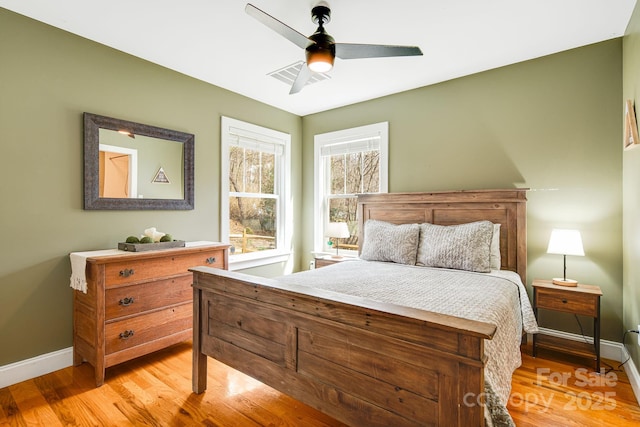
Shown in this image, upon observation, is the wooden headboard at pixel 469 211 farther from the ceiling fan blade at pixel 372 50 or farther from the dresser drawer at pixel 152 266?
the dresser drawer at pixel 152 266

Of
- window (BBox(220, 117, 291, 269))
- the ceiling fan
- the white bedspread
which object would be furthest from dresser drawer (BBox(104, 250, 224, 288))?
the ceiling fan

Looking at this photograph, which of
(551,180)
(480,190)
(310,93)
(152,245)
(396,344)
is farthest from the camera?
(310,93)

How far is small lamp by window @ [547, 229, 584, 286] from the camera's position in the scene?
248 centimetres

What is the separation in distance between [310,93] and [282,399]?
3.11m

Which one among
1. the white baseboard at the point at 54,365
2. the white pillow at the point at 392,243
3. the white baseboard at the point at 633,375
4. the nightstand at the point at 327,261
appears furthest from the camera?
the nightstand at the point at 327,261

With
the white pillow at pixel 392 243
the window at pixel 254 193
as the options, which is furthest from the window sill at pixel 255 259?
the white pillow at pixel 392 243

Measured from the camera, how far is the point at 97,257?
2221 mm

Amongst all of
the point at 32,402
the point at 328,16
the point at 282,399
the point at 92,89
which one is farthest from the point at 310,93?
the point at 32,402

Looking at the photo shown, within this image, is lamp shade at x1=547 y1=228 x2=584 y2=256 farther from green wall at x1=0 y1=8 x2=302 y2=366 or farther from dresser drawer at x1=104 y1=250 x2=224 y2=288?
green wall at x1=0 y1=8 x2=302 y2=366

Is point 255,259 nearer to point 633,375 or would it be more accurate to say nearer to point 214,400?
point 214,400

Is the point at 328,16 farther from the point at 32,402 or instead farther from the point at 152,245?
the point at 32,402

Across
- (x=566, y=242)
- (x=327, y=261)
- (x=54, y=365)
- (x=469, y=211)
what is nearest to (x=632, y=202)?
(x=566, y=242)

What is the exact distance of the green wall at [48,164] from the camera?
2219 millimetres

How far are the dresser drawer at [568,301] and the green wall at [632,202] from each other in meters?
0.23
